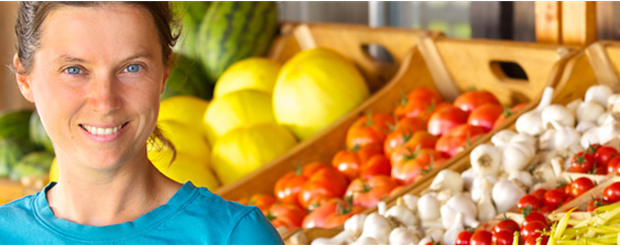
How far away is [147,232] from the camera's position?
1.04m

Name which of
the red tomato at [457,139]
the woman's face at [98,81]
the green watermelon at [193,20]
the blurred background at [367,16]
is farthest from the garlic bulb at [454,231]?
the green watermelon at [193,20]

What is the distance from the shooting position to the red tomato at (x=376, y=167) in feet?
7.93

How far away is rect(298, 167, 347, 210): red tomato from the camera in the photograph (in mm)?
2375

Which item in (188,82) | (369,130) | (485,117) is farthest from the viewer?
(188,82)

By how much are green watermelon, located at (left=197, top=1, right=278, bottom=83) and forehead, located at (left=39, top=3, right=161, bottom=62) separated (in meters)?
2.33

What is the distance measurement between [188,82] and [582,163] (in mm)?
1842

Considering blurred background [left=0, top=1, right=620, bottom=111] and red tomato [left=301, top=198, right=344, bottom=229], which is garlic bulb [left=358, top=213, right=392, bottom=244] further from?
blurred background [left=0, top=1, right=620, bottom=111]

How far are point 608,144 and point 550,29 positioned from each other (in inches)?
24.1

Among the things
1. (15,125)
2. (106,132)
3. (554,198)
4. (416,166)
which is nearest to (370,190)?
(416,166)

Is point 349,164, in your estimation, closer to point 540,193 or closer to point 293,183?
point 293,183

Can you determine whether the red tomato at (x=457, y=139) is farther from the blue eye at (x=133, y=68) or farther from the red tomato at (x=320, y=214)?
the blue eye at (x=133, y=68)

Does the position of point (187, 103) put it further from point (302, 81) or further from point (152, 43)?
point (152, 43)

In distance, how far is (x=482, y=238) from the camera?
169 cm

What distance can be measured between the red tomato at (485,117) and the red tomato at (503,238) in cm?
76
